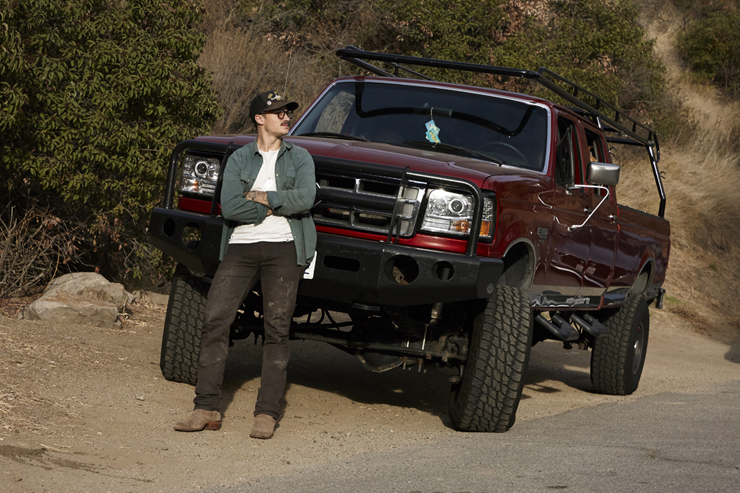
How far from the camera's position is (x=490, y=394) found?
5531mm

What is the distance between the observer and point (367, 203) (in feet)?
17.0

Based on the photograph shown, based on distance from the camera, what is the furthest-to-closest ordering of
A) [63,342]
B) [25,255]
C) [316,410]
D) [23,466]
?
[25,255], [63,342], [316,410], [23,466]

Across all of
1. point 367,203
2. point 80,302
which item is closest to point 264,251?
point 367,203

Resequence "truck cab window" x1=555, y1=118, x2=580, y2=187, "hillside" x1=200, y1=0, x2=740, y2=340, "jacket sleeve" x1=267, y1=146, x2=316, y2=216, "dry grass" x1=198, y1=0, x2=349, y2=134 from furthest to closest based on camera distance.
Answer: "hillside" x1=200, y1=0, x2=740, y2=340 < "dry grass" x1=198, y1=0, x2=349, y2=134 < "truck cab window" x1=555, y1=118, x2=580, y2=187 < "jacket sleeve" x1=267, y1=146, x2=316, y2=216

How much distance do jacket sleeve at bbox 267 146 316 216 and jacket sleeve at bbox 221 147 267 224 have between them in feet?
0.32

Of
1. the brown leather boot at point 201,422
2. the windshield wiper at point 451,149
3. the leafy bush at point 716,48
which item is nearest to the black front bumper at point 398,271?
the brown leather boot at point 201,422

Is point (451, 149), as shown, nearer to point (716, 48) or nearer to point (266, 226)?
point (266, 226)

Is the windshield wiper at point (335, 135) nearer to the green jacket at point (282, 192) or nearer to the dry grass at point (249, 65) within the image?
the green jacket at point (282, 192)

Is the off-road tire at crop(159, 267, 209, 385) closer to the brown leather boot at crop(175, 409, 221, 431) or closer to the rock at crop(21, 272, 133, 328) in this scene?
the brown leather boot at crop(175, 409, 221, 431)

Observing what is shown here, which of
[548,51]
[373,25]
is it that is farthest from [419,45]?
[548,51]

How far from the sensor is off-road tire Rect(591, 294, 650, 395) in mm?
8430

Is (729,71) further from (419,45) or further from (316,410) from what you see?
(316,410)

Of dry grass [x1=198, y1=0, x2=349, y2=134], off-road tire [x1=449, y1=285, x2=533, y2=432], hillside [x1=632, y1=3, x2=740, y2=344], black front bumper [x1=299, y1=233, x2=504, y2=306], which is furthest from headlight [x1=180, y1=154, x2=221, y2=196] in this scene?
hillside [x1=632, y1=3, x2=740, y2=344]

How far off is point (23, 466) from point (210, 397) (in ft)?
4.26
